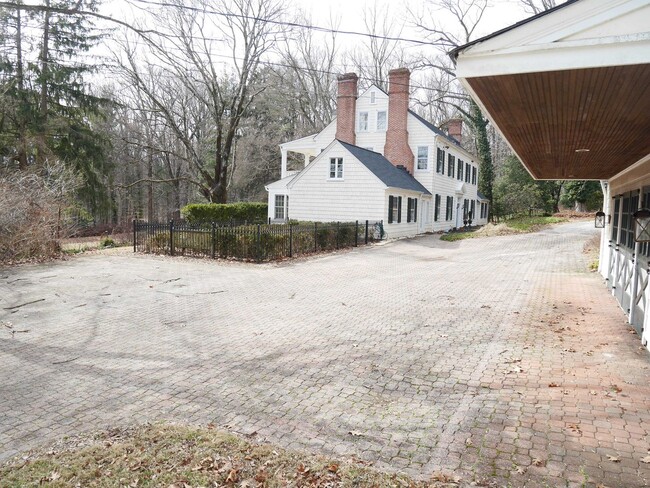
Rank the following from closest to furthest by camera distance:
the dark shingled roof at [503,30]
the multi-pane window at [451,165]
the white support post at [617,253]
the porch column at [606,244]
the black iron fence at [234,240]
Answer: the dark shingled roof at [503,30]
the white support post at [617,253]
the porch column at [606,244]
the black iron fence at [234,240]
the multi-pane window at [451,165]

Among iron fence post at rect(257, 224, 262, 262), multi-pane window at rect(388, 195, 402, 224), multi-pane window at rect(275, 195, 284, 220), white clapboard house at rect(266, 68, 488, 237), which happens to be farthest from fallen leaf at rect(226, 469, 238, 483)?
multi-pane window at rect(275, 195, 284, 220)

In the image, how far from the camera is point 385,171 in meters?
24.2

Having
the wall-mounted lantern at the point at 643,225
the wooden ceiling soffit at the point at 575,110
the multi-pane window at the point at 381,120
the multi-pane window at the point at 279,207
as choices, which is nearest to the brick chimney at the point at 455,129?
the multi-pane window at the point at 381,120

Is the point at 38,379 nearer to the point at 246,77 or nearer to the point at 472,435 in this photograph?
the point at 472,435

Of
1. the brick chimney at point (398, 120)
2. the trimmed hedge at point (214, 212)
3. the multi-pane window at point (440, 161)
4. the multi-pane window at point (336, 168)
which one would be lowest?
the trimmed hedge at point (214, 212)

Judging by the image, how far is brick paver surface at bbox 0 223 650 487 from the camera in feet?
12.2

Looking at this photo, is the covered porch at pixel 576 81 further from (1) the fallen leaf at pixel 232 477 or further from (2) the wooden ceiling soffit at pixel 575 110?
(1) the fallen leaf at pixel 232 477

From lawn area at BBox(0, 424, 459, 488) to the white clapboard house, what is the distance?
63.3ft

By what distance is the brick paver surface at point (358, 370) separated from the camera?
3725 mm

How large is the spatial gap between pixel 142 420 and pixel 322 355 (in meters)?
2.51

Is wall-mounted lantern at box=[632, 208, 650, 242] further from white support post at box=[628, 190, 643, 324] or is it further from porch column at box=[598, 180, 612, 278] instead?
porch column at box=[598, 180, 612, 278]

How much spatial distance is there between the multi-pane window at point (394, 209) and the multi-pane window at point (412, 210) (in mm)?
1266

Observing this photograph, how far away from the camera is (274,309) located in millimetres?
8742

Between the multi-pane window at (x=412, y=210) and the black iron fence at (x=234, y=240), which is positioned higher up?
the multi-pane window at (x=412, y=210)
